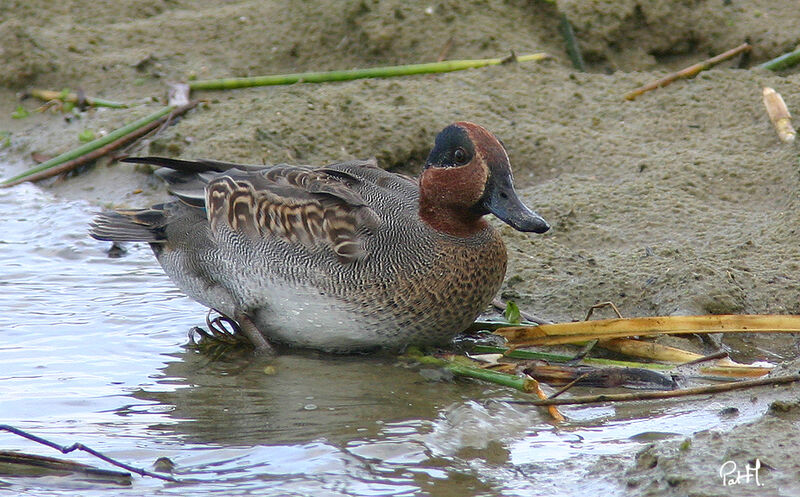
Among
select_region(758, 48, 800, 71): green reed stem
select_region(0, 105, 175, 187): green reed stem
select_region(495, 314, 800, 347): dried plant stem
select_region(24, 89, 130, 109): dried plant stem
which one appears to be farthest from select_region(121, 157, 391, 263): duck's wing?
select_region(758, 48, 800, 71): green reed stem

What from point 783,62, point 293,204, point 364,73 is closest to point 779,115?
point 783,62

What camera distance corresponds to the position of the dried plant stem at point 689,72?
6.70 meters

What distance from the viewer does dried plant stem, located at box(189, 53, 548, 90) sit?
6801mm

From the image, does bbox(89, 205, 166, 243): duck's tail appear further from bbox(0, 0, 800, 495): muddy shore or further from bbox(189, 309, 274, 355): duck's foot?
bbox(0, 0, 800, 495): muddy shore

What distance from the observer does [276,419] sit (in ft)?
13.2

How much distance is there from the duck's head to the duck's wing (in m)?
0.29

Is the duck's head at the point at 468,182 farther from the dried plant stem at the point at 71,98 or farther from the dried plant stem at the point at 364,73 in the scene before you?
the dried plant stem at the point at 71,98

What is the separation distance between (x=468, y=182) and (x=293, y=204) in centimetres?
76

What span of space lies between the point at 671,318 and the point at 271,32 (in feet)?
13.9

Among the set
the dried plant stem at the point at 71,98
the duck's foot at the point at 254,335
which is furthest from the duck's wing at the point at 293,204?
the dried plant stem at the point at 71,98

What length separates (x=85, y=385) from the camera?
14.5 ft

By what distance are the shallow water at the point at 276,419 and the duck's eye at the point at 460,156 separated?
900mm

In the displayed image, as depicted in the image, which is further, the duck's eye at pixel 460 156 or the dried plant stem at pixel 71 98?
the dried plant stem at pixel 71 98

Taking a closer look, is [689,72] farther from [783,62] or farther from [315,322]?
[315,322]
